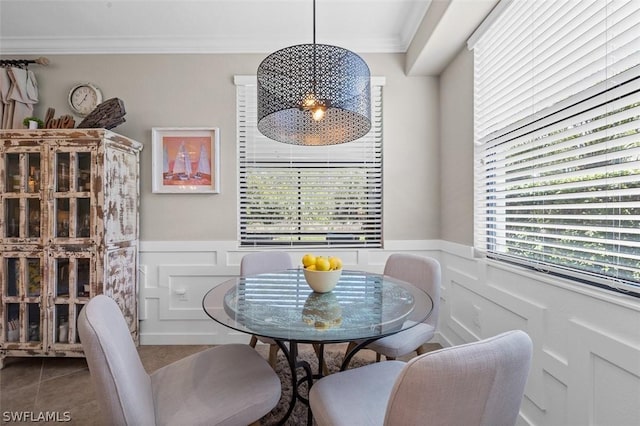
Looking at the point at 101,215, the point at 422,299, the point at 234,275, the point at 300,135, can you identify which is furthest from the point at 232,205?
the point at 422,299

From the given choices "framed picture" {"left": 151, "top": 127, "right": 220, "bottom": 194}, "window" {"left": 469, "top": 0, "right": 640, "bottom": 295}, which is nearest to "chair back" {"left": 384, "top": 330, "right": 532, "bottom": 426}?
"window" {"left": 469, "top": 0, "right": 640, "bottom": 295}

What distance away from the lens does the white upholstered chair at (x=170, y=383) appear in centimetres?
86

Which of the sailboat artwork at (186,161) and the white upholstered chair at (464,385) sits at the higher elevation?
the sailboat artwork at (186,161)

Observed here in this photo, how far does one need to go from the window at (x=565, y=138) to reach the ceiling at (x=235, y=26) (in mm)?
346

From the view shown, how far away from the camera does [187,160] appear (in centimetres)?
256

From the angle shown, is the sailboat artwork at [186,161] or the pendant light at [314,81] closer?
the pendant light at [314,81]

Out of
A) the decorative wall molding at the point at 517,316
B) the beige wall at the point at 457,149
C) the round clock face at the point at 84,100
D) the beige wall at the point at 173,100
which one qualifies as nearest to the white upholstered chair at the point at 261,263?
the decorative wall molding at the point at 517,316

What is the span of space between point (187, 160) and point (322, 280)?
1849 mm

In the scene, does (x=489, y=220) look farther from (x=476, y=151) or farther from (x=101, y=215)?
(x=101, y=215)

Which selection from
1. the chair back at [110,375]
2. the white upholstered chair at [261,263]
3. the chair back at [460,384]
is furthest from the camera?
the white upholstered chair at [261,263]

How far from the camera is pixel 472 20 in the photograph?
6.17ft

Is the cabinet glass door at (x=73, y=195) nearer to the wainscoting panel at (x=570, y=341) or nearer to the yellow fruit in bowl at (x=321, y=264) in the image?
the yellow fruit in bowl at (x=321, y=264)

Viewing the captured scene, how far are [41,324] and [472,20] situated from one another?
3.74 meters

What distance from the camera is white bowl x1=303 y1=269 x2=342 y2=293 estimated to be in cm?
141
